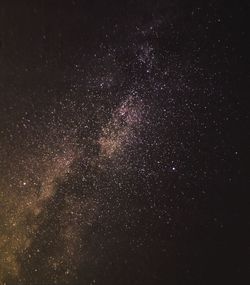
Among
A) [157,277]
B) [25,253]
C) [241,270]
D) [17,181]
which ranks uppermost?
[17,181]

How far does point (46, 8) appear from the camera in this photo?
144 inches

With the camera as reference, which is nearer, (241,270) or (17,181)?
(17,181)

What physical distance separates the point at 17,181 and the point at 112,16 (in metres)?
1.96

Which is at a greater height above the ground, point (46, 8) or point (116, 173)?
point (46, 8)

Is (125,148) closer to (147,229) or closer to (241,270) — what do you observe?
(147,229)

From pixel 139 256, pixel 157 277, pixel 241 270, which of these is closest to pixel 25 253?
pixel 139 256

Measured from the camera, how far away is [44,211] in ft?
14.4

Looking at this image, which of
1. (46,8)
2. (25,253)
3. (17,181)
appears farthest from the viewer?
(25,253)

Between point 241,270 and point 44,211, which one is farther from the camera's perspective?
point 241,270

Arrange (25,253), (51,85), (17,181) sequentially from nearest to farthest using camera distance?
(51,85) → (17,181) → (25,253)

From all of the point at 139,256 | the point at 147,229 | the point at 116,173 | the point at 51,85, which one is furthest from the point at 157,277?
the point at 51,85

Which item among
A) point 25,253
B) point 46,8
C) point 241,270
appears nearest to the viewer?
point 46,8

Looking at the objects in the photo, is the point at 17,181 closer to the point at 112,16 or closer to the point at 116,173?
the point at 116,173

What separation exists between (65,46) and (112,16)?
1.73ft
